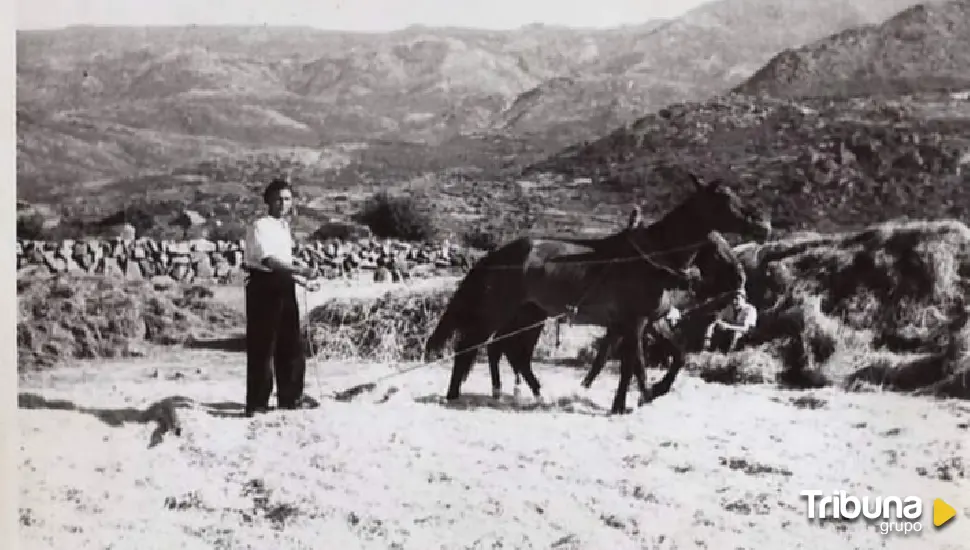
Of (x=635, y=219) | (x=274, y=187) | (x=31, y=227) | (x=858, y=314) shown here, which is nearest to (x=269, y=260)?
(x=274, y=187)

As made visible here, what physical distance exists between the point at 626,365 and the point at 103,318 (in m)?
2.39

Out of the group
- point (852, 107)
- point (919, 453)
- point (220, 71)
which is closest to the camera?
point (919, 453)

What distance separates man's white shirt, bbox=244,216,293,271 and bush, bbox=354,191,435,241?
1.24 feet

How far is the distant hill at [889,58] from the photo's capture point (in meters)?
4.54

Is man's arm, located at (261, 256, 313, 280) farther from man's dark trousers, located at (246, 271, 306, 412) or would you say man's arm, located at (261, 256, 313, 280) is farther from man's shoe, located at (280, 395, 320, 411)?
man's shoe, located at (280, 395, 320, 411)

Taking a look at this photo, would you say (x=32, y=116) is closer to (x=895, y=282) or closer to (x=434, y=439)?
(x=434, y=439)

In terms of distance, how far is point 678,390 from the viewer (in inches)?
179

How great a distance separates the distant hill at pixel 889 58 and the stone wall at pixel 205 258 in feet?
5.52

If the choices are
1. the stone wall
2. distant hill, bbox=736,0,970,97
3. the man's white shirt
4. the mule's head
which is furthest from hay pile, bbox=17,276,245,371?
distant hill, bbox=736,0,970,97

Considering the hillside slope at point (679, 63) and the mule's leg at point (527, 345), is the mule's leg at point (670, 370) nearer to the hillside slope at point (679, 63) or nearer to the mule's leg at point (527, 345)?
the mule's leg at point (527, 345)

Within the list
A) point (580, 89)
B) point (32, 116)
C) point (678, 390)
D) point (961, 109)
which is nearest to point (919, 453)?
point (678, 390)

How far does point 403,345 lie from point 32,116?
200cm

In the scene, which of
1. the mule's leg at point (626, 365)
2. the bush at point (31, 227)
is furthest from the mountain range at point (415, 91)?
the mule's leg at point (626, 365)

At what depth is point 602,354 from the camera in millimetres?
4562
